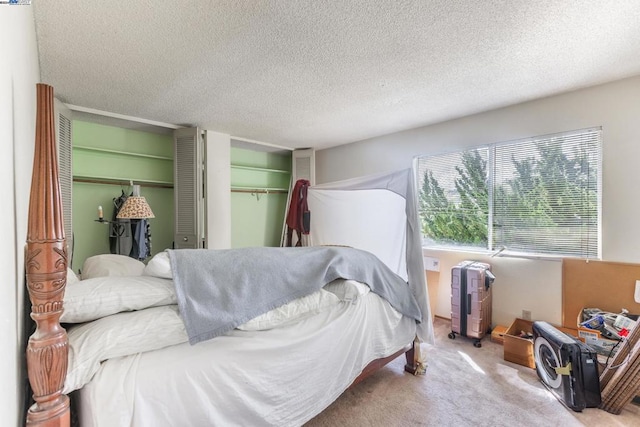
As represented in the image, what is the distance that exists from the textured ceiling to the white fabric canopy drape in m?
0.88

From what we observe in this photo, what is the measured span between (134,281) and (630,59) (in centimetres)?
352

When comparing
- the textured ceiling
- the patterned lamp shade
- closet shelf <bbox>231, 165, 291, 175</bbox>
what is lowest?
the patterned lamp shade

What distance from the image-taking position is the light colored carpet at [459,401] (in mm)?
1821

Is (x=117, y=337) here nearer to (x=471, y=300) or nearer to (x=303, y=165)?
(x=471, y=300)

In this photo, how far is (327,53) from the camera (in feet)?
6.72

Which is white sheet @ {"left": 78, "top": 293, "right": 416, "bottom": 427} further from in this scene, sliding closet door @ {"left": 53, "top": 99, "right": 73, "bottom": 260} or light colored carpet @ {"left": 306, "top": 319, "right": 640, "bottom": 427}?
sliding closet door @ {"left": 53, "top": 99, "right": 73, "bottom": 260}

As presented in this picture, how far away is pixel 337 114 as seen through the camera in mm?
3279

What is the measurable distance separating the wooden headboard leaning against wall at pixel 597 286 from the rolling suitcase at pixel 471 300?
0.63m

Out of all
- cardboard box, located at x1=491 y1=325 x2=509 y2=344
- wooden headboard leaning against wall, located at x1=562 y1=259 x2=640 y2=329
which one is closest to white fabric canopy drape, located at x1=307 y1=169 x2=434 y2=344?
cardboard box, located at x1=491 y1=325 x2=509 y2=344

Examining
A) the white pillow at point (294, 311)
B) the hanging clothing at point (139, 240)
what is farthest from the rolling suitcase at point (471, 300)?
the hanging clothing at point (139, 240)

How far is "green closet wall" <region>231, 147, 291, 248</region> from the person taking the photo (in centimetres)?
455

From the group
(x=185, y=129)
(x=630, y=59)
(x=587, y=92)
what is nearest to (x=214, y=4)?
(x=185, y=129)

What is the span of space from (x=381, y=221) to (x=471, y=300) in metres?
1.23

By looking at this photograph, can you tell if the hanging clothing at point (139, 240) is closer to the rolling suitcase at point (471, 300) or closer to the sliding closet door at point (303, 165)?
the sliding closet door at point (303, 165)
